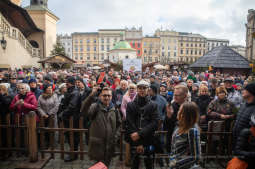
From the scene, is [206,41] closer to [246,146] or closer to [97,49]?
[97,49]

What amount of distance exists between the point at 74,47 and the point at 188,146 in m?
92.2

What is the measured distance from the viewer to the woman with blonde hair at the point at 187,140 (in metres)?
2.17

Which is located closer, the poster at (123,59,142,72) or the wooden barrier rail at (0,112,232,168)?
the wooden barrier rail at (0,112,232,168)

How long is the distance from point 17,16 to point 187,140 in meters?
25.9

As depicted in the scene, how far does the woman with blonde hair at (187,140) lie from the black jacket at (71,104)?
285 centimetres

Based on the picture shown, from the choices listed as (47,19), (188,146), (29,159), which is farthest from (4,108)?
(47,19)

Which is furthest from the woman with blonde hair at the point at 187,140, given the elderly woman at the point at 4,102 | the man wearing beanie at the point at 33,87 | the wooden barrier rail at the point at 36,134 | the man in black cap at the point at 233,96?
the man wearing beanie at the point at 33,87

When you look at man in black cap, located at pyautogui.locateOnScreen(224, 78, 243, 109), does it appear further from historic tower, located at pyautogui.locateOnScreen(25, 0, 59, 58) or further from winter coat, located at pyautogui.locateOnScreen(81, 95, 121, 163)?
historic tower, located at pyautogui.locateOnScreen(25, 0, 59, 58)

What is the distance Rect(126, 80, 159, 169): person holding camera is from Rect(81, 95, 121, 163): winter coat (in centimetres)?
32

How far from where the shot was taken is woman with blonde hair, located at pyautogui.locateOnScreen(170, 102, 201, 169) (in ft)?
7.11

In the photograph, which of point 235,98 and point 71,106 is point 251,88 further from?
point 71,106

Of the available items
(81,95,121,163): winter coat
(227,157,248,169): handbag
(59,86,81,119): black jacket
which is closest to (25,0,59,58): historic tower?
(59,86,81,119): black jacket

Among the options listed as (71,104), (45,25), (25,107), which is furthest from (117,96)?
(45,25)

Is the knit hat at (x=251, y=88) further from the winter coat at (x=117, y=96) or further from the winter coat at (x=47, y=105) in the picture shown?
the winter coat at (x=47, y=105)
